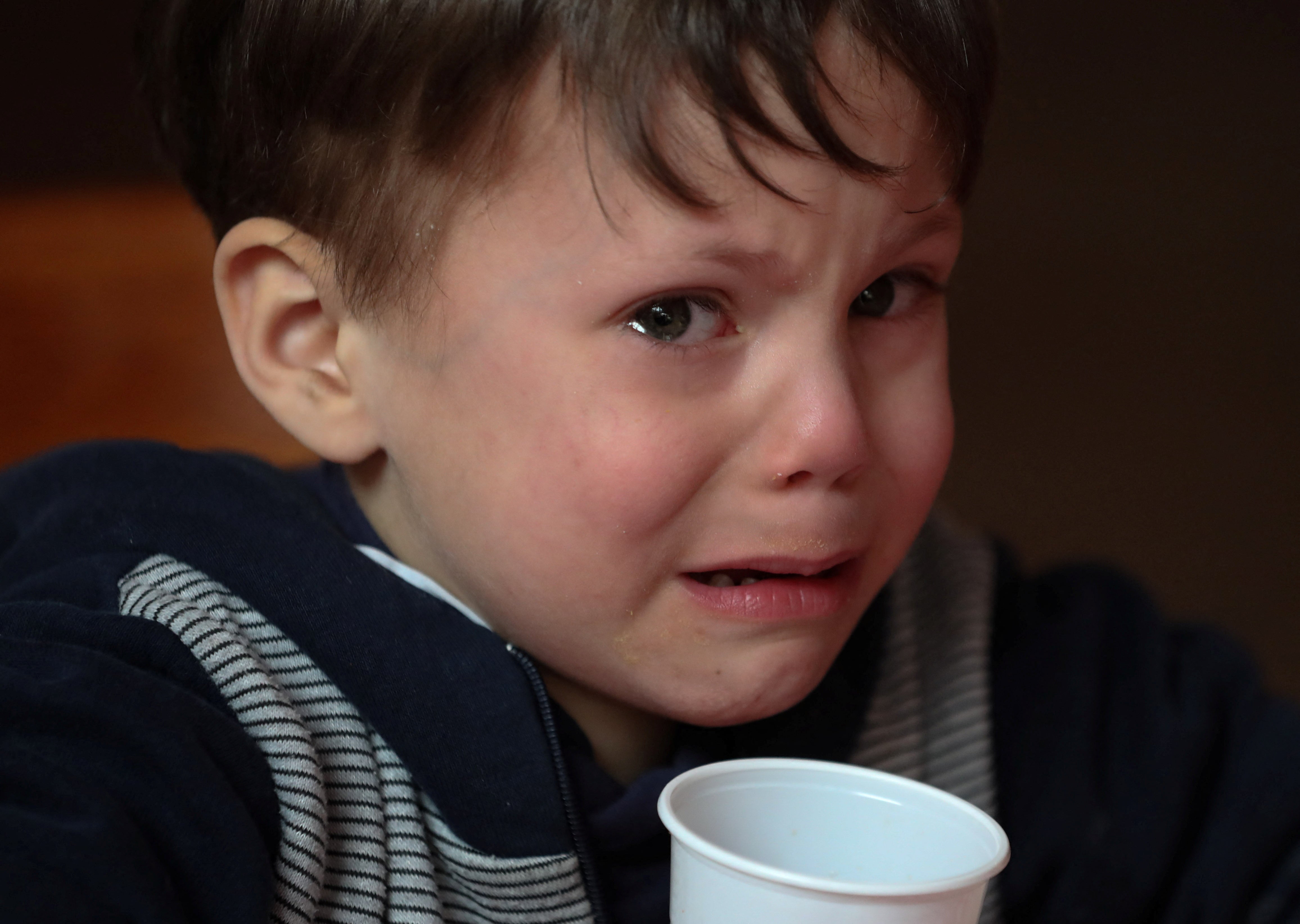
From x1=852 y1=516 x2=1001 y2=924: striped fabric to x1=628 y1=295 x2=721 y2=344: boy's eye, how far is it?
371 millimetres

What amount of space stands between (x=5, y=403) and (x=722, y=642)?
3.23 feet

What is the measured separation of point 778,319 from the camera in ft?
2.44

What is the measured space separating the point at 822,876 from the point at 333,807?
27cm

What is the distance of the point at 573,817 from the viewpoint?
798mm

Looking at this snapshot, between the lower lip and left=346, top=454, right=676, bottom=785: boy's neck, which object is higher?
the lower lip

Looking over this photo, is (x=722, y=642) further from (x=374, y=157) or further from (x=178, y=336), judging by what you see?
(x=178, y=336)

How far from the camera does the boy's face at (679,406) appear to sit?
72 cm

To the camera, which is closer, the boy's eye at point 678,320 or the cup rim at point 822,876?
the cup rim at point 822,876

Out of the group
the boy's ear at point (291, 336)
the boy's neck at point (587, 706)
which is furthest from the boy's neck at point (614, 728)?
the boy's ear at point (291, 336)

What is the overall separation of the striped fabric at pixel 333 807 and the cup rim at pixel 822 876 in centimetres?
17

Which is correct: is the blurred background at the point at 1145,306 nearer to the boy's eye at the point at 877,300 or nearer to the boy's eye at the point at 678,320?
the boy's eye at the point at 877,300

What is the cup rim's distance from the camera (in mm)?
531

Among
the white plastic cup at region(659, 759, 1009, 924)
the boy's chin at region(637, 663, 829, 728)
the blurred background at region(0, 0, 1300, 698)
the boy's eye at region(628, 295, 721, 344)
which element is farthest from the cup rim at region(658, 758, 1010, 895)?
the blurred background at region(0, 0, 1300, 698)

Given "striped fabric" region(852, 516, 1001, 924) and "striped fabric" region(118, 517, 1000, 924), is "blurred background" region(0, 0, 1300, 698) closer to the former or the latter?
"striped fabric" region(852, 516, 1001, 924)
